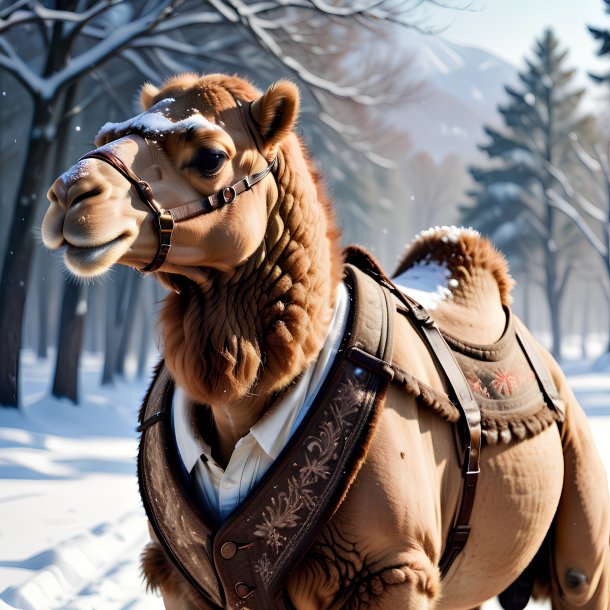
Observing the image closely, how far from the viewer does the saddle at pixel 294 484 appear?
1.98 m

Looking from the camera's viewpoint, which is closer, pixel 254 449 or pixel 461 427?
pixel 254 449

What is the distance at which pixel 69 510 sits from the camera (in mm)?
5879

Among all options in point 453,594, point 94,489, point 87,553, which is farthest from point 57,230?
point 94,489

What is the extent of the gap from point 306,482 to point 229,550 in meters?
0.28

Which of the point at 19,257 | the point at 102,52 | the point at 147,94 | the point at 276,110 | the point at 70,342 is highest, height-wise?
the point at 276,110

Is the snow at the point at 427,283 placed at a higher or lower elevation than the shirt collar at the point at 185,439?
higher

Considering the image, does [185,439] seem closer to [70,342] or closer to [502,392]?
[502,392]

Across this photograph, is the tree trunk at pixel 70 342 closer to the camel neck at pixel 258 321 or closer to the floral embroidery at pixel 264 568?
the camel neck at pixel 258 321

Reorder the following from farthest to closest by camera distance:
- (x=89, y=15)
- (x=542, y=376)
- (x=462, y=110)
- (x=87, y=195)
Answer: (x=462, y=110)
(x=89, y=15)
(x=542, y=376)
(x=87, y=195)

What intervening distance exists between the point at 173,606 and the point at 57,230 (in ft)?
4.23

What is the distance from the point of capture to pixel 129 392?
50.8 feet

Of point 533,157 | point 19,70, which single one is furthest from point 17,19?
point 533,157

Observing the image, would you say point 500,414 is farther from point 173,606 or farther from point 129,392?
point 129,392

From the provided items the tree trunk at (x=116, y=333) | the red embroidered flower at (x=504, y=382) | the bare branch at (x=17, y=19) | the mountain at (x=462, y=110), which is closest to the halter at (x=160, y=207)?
the red embroidered flower at (x=504, y=382)
